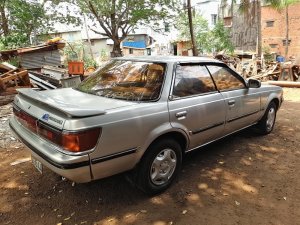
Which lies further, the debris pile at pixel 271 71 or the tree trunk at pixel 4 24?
the tree trunk at pixel 4 24

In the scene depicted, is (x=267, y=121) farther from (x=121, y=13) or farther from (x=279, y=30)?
(x=279, y=30)

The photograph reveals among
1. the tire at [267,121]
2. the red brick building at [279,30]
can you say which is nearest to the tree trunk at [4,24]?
the tire at [267,121]

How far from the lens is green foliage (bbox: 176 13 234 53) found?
26797 mm

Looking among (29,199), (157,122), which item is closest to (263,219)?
(157,122)

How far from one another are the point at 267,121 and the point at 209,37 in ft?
89.2

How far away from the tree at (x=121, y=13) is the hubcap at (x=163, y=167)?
14252 mm

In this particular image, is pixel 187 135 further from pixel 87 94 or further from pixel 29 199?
pixel 29 199

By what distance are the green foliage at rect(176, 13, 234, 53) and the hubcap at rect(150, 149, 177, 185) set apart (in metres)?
21.8

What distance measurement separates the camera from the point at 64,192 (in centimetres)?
349

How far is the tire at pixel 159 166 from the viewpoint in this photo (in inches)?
123

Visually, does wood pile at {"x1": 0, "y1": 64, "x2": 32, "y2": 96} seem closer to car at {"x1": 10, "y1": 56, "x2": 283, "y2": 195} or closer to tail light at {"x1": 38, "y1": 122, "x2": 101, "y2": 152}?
car at {"x1": 10, "y1": 56, "x2": 283, "y2": 195}

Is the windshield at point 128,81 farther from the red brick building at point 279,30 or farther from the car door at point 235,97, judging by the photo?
the red brick building at point 279,30

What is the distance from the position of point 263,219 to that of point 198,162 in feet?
4.83

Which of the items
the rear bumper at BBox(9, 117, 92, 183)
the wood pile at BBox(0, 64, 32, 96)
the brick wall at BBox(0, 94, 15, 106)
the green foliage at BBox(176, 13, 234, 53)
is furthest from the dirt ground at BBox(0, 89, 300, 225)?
the green foliage at BBox(176, 13, 234, 53)
